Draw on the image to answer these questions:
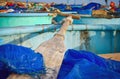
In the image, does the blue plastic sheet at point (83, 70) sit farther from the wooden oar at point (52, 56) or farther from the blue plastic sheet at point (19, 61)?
the blue plastic sheet at point (19, 61)

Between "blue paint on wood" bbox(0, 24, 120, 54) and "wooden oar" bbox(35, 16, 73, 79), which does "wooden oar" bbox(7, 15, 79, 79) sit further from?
"blue paint on wood" bbox(0, 24, 120, 54)

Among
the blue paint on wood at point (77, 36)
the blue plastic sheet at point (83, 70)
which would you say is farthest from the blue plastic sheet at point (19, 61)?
the blue paint on wood at point (77, 36)

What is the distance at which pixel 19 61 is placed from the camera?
88.9 inches

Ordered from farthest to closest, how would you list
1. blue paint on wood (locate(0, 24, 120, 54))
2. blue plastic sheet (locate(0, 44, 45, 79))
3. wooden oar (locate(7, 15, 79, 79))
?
1. blue paint on wood (locate(0, 24, 120, 54))
2. wooden oar (locate(7, 15, 79, 79))
3. blue plastic sheet (locate(0, 44, 45, 79))

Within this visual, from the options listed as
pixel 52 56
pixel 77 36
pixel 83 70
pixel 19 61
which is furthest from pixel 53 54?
pixel 77 36

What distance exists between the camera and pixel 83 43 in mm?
4988

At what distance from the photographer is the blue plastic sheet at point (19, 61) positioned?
7.38 feet

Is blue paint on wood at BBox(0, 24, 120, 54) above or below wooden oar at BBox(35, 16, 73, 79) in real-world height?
below

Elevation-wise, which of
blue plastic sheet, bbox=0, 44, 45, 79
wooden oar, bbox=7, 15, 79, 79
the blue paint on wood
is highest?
blue plastic sheet, bbox=0, 44, 45, 79

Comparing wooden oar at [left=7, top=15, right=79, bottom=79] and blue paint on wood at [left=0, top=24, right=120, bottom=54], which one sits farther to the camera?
blue paint on wood at [left=0, top=24, right=120, bottom=54]

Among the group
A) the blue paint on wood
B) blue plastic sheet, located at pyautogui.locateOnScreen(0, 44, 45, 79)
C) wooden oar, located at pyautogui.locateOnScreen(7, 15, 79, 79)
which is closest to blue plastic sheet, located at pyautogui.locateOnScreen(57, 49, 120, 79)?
wooden oar, located at pyautogui.locateOnScreen(7, 15, 79, 79)

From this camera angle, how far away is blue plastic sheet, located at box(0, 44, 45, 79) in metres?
2.25

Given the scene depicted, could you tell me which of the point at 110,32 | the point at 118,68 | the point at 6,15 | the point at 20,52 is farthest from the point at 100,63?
the point at 6,15

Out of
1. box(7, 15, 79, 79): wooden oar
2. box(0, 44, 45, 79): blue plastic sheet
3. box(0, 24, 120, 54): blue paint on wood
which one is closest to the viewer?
box(0, 44, 45, 79): blue plastic sheet
